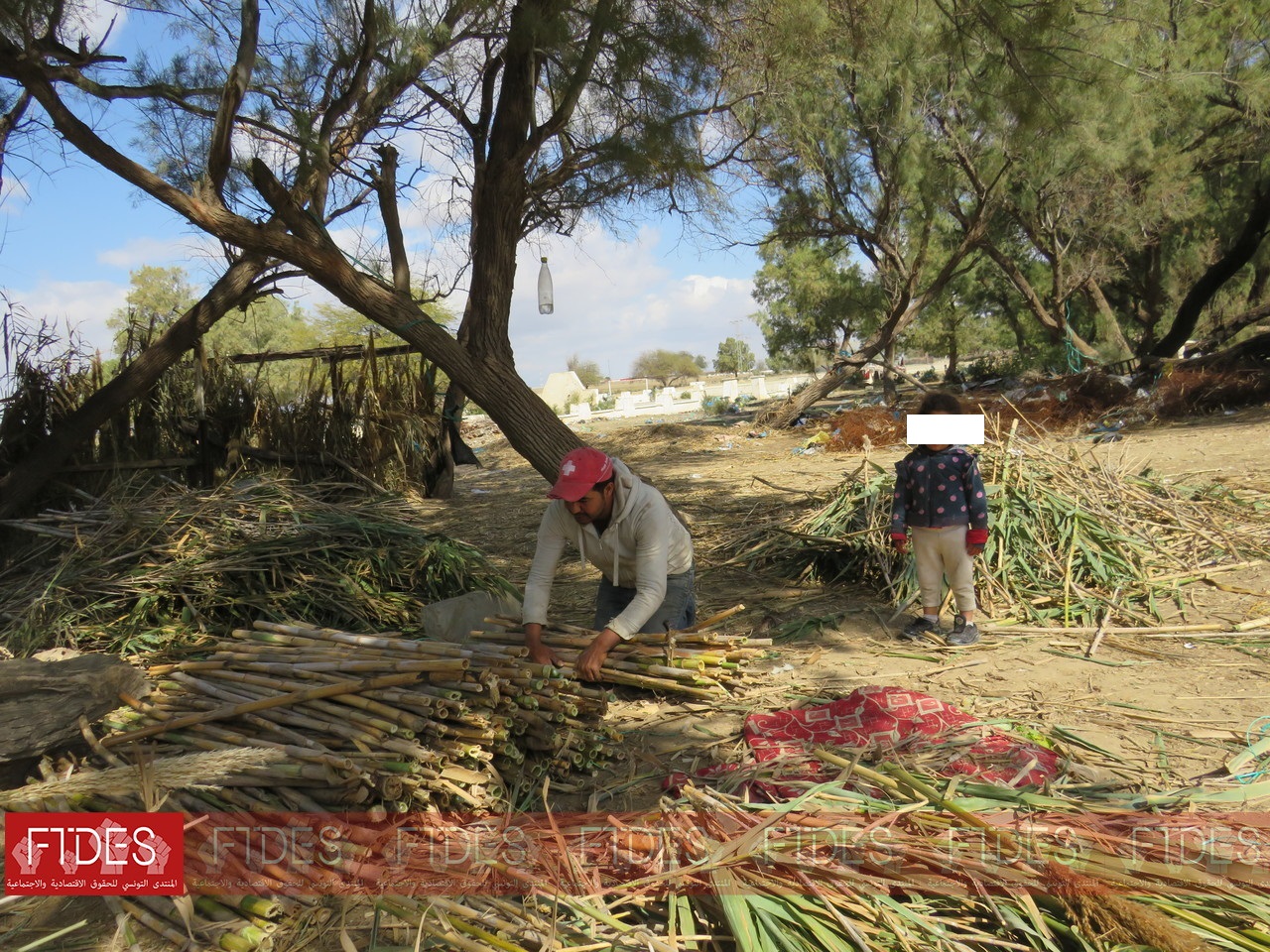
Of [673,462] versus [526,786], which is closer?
[526,786]

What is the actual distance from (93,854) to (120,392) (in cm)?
483

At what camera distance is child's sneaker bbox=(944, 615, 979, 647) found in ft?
13.4

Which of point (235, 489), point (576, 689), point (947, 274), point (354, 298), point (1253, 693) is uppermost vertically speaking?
point (947, 274)

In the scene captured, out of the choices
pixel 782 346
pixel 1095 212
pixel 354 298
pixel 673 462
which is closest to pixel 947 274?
pixel 1095 212

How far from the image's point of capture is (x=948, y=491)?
414 cm

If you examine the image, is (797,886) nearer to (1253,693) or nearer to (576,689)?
(576,689)

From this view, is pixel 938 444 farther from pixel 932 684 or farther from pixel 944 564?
pixel 932 684

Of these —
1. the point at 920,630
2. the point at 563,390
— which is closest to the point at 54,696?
the point at 920,630

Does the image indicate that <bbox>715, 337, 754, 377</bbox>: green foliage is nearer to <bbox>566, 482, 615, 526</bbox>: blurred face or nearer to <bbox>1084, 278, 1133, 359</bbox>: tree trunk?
<bbox>1084, 278, 1133, 359</bbox>: tree trunk

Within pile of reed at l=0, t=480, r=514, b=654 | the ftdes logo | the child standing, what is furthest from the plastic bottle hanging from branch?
the ftdes logo

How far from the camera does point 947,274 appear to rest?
534 inches

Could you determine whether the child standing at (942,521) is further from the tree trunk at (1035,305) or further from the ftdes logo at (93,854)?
the tree trunk at (1035,305)

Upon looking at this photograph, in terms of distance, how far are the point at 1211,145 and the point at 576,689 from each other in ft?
50.8

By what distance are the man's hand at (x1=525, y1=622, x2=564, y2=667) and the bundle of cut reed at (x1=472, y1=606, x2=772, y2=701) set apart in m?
0.08
